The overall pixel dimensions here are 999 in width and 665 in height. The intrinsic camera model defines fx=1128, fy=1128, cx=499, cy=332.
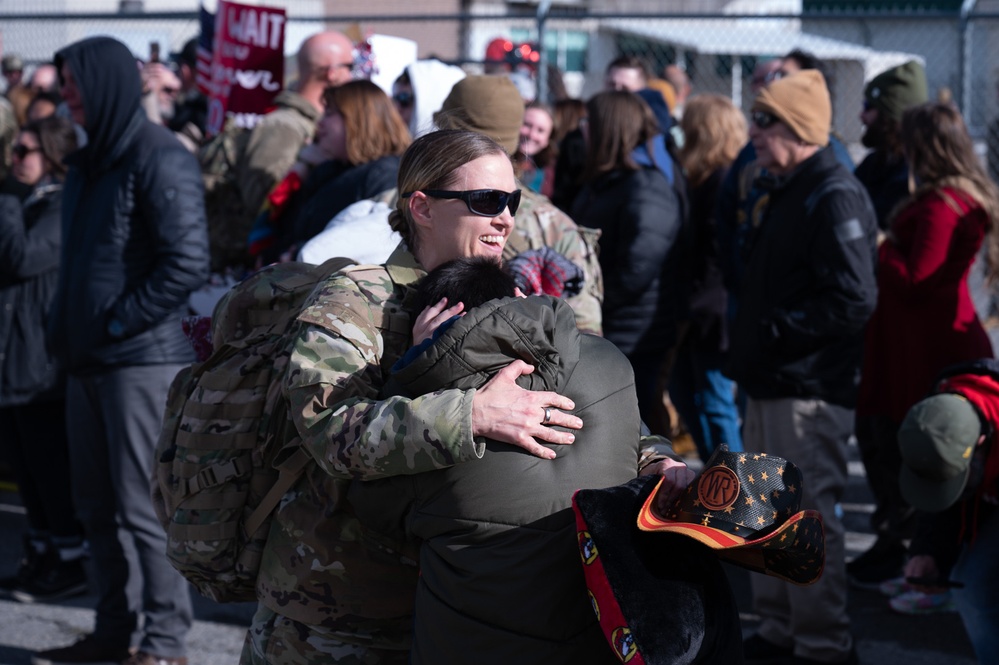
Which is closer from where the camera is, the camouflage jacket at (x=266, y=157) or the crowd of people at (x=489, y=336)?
the crowd of people at (x=489, y=336)

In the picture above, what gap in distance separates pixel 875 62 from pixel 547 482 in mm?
12624

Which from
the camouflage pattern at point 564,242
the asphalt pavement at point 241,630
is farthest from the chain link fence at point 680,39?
the camouflage pattern at point 564,242

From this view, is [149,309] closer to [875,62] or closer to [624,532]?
[624,532]

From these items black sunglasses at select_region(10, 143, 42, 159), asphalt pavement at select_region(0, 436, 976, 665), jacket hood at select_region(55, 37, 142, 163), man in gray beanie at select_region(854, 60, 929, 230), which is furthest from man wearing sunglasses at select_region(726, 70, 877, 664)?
black sunglasses at select_region(10, 143, 42, 159)

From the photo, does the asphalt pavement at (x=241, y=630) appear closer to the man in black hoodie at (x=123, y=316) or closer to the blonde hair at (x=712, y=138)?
the man in black hoodie at (x=123, y=316)

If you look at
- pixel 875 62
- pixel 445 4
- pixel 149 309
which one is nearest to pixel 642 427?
pixel 149 309

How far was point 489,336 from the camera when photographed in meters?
2.05

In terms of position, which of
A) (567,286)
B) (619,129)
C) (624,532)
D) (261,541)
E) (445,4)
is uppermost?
(445,4)

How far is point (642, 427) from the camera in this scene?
2.42 metres

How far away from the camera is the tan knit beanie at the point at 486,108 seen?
3770mm

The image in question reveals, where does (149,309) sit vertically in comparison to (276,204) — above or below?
below

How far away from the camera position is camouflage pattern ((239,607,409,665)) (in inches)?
94.6

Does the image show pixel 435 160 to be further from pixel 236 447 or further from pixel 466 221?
pixel 236 447

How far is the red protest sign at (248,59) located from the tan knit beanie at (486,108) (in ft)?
9.76
